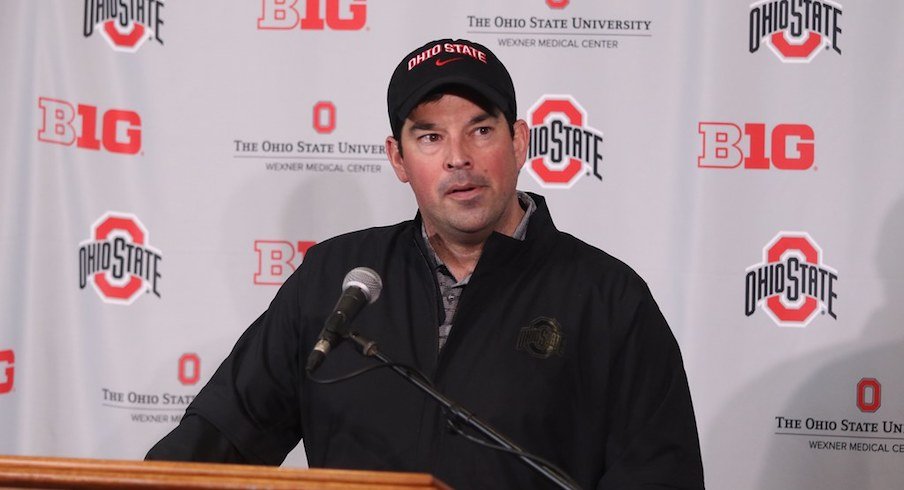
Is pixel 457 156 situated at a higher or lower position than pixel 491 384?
higher

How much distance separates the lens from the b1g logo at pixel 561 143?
316cm

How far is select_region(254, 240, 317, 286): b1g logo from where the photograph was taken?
323 centimetres

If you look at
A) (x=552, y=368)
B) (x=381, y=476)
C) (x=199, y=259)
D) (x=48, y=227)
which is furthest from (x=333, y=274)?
(x=48, y=227)

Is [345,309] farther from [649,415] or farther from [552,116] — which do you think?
[552,116]

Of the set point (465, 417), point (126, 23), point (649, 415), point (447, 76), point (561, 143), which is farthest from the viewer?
point (126, 23)

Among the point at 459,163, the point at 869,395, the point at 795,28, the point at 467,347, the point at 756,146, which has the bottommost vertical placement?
the point at 869,395

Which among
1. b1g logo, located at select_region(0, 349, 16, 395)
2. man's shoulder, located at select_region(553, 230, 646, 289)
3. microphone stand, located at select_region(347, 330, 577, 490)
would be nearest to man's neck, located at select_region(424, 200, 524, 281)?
man's shoulder, located at select_region(553, 230, 646, 289)

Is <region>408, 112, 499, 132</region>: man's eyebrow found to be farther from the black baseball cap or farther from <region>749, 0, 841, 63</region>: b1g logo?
<region>749, 0, 841, 63</region>: b1g logo

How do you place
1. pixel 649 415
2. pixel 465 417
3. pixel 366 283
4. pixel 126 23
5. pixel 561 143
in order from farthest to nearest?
pixel 126 23, pixel 561 143, pixel 649 415, pixel 366 283, pixel 465 417

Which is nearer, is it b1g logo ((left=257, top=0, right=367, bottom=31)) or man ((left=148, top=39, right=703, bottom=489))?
man ((left=148, top=39, right=703, bottom=489))

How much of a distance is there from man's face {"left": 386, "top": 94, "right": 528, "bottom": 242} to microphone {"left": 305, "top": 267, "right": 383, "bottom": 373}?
441 mm

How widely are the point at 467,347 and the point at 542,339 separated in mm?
151

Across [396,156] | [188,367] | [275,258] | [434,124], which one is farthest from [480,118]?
[188,367]

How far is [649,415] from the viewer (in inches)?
73.2
